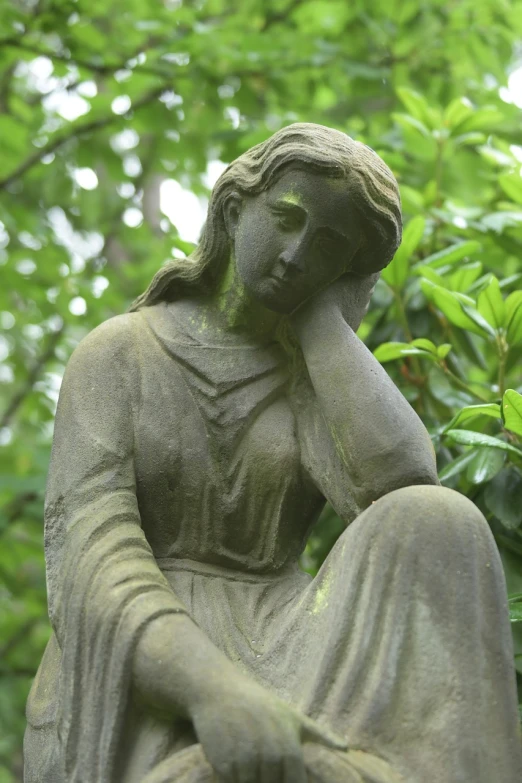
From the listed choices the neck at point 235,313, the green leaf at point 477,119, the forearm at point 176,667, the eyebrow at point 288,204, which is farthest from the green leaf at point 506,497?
the green leaf at point 477,119

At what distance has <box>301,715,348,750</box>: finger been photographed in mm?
1967

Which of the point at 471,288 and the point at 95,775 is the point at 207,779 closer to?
the point at 95,775

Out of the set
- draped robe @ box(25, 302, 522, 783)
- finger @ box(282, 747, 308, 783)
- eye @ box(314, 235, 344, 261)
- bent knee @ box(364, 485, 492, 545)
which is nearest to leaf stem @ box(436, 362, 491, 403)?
draped robe @ box(25, 302, 522, 783)

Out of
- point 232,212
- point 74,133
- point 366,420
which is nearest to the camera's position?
point 366,420

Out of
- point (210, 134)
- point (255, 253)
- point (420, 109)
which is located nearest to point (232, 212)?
point (255, 253)

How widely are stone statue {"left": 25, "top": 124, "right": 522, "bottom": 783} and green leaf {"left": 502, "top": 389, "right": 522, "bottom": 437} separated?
31 centimetres

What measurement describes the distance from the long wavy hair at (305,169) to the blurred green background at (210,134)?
1.03 metres

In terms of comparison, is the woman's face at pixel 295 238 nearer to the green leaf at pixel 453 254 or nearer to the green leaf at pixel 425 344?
the green leaf at pixel 425 344

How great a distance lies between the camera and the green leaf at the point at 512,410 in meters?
2.58

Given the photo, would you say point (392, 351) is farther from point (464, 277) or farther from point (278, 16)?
point (278, 16)

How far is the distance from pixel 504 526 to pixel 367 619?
109cm

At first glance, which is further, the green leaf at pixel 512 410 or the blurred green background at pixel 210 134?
the blurred green background at pixel 210 134

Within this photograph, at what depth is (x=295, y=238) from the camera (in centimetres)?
241

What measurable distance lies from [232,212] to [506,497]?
3.48 ft
